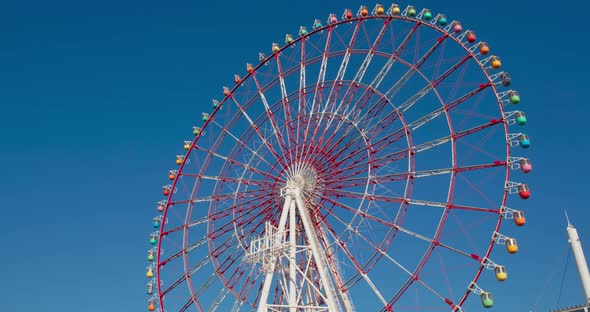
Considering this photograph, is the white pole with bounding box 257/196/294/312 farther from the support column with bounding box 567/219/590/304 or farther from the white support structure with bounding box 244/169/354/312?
the support column with bounding box 567/219/590/304

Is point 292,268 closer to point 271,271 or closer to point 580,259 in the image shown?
point 271,271

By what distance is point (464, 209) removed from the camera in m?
29.2

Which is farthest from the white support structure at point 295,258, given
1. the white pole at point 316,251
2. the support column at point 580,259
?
the support column at point 580,259

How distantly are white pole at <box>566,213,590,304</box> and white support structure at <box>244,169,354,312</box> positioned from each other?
15.1 metres

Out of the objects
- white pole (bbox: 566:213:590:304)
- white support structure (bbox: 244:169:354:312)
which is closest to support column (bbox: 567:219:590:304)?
white pole (bbox: 566:213:590:304)

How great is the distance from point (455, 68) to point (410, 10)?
15.2 feet

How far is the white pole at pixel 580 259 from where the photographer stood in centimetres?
3572

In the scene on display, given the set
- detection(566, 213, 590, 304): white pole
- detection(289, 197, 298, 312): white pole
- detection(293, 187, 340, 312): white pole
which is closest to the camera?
detection(293, 187, 340, 312): white pole

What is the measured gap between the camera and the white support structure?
2917 centimetres

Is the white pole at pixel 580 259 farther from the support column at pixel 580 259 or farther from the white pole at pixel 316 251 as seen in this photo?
the white pole at pixel 316 251

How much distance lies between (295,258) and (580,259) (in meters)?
17.7

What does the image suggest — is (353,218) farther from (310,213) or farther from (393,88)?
(393,88)

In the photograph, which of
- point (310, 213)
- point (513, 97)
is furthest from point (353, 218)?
point (513, 97)

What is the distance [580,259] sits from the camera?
3666 cm
